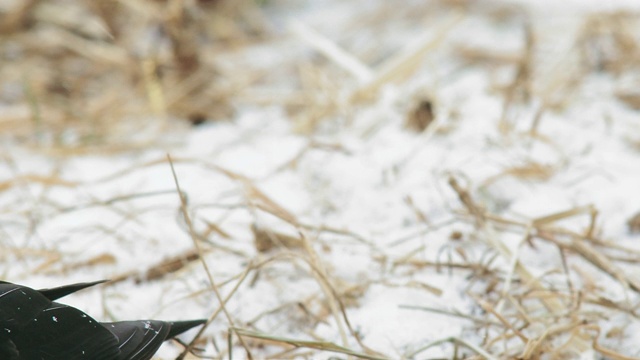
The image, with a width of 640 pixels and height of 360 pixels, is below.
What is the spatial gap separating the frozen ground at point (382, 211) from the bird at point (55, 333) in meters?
0.15

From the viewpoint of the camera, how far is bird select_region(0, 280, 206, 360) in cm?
66

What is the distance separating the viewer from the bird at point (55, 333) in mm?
661

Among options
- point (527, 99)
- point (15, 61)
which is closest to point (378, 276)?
point (527, 99)

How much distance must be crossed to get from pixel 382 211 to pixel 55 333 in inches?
31.4

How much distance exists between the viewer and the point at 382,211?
1.37 meters

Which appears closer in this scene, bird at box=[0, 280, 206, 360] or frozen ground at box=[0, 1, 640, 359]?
bird at box=[0, 280, 206, 360]

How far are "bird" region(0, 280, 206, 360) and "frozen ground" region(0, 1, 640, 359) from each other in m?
0.15

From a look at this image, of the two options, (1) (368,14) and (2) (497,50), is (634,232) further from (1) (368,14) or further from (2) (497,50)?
(1) (368,14)

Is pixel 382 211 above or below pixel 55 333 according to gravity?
above

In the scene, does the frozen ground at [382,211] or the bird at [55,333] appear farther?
the frozen ground at [382,211]

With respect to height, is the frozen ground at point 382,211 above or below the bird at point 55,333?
above

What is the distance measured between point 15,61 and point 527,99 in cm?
168

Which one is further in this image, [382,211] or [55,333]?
[382,211]

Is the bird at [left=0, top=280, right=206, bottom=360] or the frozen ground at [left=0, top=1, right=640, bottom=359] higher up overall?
the frozen ground at [left=0, top=1, right=640, bottom=359]
